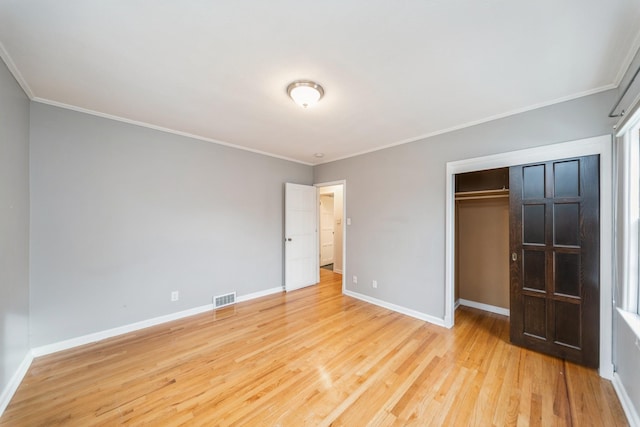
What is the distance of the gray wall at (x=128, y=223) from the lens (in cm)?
237

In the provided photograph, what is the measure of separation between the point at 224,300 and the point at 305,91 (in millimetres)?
3130

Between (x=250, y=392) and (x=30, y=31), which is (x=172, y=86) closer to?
(x=30, y=31)

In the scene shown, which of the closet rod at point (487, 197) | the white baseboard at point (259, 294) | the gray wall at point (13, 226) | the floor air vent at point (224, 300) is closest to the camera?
the gray wall at point (13, 226)

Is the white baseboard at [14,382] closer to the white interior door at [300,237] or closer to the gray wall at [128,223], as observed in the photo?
the gray wall at [128,223]

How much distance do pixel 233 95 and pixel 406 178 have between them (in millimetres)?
2454

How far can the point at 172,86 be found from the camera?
2086 mm

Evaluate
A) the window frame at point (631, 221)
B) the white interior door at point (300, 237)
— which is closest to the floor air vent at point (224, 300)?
the white interior door at point (300, 237)

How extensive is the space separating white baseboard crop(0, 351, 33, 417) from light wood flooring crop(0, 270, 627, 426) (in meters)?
0.05

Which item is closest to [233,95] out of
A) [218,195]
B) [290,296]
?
[218,195]

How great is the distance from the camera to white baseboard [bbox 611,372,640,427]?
151 cm

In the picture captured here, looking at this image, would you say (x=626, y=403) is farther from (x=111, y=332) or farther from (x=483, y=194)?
(x=111, y=332)

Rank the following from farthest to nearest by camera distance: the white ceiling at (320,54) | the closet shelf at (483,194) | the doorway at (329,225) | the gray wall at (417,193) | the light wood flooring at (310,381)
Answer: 1. the doorway at (329,225)
2. the closet shelf at (483,194)
3. the gray wall at (417,193)
4. the light wood flooring at (310,381)
5. the white ceiling at (320,54)

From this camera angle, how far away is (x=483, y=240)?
3441mm

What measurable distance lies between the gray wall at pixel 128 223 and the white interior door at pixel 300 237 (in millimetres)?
561
